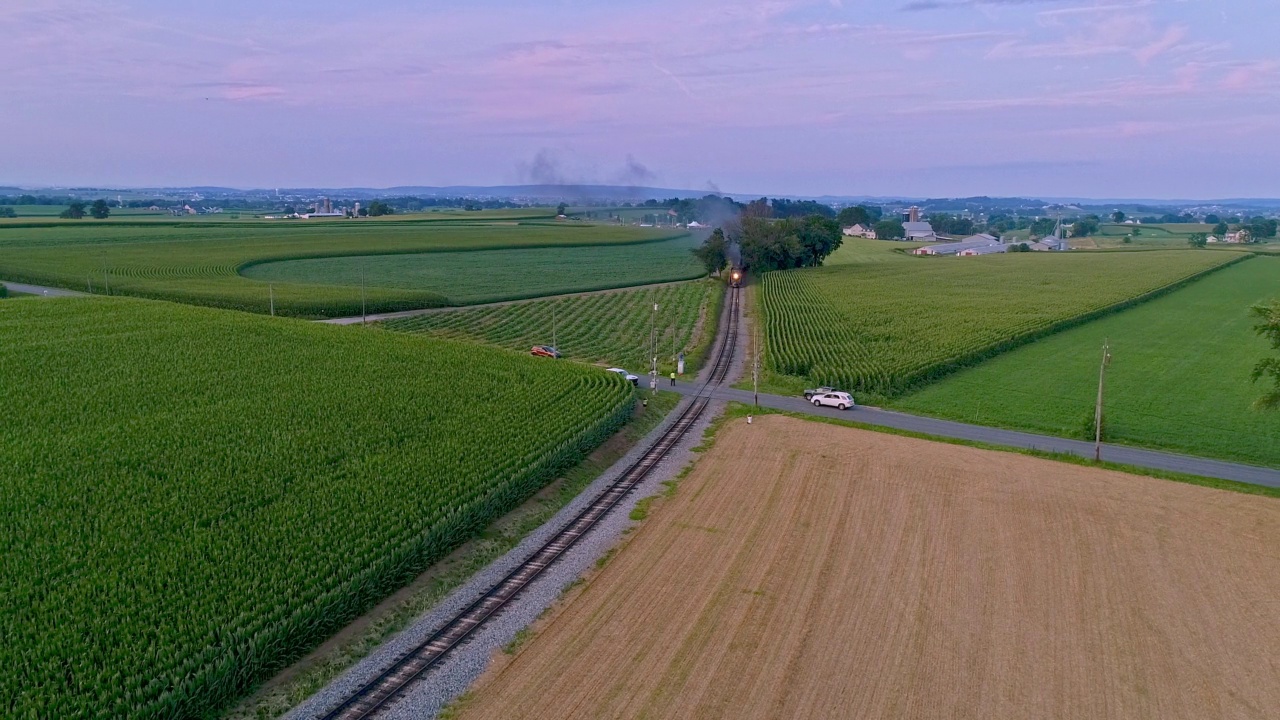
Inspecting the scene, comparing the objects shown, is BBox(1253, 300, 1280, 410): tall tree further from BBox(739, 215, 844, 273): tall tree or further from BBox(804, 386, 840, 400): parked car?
BBox(739, 215, 844, 273): tall tree

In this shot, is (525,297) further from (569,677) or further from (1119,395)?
(569,677)

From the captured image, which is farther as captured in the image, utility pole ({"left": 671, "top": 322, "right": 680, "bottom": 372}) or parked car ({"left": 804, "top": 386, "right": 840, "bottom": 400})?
utility pole ({"left": 671, "top": 322, "right": 680, "bottom": 372})

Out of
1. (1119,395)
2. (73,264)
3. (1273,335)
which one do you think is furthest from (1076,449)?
(73,264)

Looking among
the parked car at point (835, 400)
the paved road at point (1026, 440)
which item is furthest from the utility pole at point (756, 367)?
the parked car at point (835, 400)

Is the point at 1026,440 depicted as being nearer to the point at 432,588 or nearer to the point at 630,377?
the point at 630,377

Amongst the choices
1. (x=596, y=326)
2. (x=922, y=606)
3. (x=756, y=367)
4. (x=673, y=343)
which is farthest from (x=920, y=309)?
(x=922, y=606)

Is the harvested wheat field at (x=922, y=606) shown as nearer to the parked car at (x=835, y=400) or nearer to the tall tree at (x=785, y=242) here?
the parked car at (x=835, y=400)

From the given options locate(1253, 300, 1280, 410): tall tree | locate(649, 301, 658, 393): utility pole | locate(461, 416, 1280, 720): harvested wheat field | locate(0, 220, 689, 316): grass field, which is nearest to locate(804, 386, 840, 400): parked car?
locate(649, 301, 658, 393): utility pole
